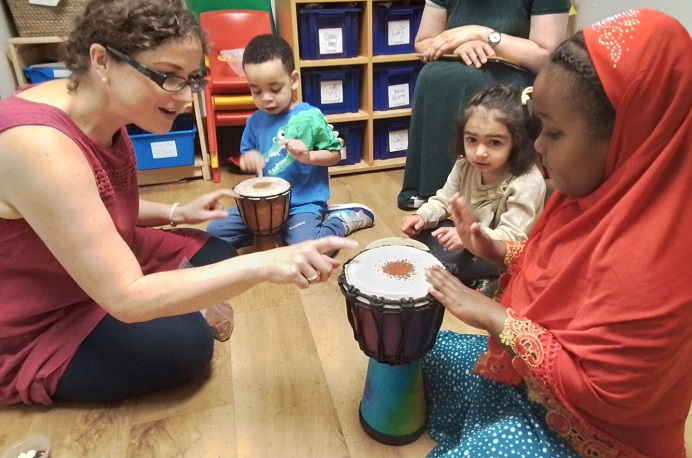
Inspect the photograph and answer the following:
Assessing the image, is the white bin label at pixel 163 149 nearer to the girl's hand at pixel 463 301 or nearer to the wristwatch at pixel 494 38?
the wristwatch at pixel 494 38

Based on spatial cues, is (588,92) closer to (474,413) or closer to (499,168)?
(474,413)

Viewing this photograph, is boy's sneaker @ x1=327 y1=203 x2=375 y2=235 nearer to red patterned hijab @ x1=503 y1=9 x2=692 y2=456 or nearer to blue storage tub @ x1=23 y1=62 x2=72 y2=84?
red patterned hijab @ x1=503 y1=9 x2=692 y2=456

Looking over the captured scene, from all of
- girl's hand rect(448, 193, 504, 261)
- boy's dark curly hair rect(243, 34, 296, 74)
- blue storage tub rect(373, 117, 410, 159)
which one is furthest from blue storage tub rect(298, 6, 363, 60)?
girl's hand rect(448, 193, 504, 261)

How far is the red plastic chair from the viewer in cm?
289

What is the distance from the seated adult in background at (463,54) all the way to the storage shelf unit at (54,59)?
4.30ft

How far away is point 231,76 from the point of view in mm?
2988

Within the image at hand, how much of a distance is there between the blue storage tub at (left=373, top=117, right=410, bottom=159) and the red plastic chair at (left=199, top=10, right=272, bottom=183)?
80cm

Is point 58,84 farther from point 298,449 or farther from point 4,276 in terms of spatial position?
point 298,449

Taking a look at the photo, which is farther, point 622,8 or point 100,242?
point 622,8

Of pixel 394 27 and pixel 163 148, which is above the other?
pixel 394 27

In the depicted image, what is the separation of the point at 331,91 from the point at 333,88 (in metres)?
0.02

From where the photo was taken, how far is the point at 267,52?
2.13m

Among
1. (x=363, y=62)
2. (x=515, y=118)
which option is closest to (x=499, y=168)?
(x=515, y=118)

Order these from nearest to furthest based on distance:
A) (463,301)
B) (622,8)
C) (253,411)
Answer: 1. (463,301)
2. (253,411)
3. (622,8)
